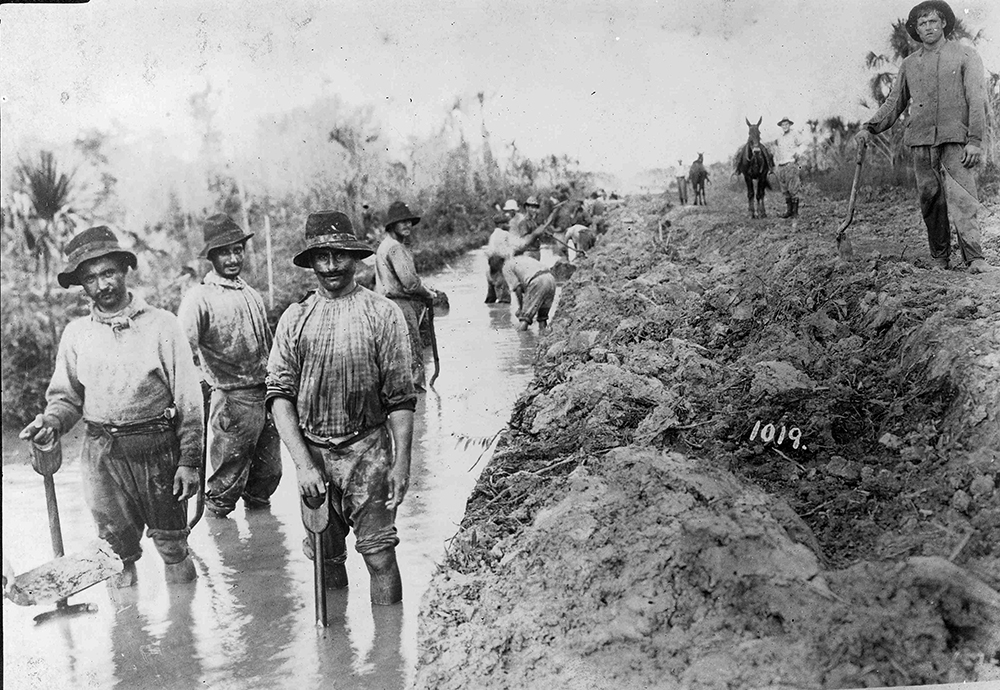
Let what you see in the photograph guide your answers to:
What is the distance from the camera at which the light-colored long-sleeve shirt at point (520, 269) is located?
5051mm

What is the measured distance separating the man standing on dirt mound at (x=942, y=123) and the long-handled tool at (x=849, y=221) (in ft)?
0.35

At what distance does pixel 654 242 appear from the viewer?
→ 5195 mm

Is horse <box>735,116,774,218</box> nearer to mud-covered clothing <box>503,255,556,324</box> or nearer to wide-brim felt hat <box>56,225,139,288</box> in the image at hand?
mud-covered clothing <box>503,255,556,324</box>

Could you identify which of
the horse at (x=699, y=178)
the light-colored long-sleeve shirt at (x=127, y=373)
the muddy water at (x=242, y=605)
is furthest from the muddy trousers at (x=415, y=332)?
the horse at (x=699, y=178)

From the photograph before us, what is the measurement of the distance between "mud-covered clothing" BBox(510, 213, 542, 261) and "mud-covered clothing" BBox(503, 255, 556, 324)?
0.21 feet

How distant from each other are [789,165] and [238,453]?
10.9 ft

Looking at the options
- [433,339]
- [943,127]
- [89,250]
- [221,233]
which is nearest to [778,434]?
[433,339]

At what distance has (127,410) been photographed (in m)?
4.57

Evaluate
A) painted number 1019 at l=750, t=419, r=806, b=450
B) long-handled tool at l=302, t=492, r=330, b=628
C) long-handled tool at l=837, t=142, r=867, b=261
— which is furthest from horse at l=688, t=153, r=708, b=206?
long-handled tool at l=302, t=492, r=330, b=628

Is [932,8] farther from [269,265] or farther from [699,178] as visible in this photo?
[269,265]

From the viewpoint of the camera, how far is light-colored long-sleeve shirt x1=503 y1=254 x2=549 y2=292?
5.05 meters

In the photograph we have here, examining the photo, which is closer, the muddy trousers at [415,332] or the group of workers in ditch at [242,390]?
the group of workers in ditch at [242,390]

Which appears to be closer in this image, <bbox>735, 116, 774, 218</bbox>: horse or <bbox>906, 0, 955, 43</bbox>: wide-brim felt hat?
<bbox>906, 0, 955, 43</bbox>: wide-brim felt hat

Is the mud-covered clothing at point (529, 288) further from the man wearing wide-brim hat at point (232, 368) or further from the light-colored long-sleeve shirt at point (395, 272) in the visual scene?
the man wearing wide-brim hat at point (232, 368)
